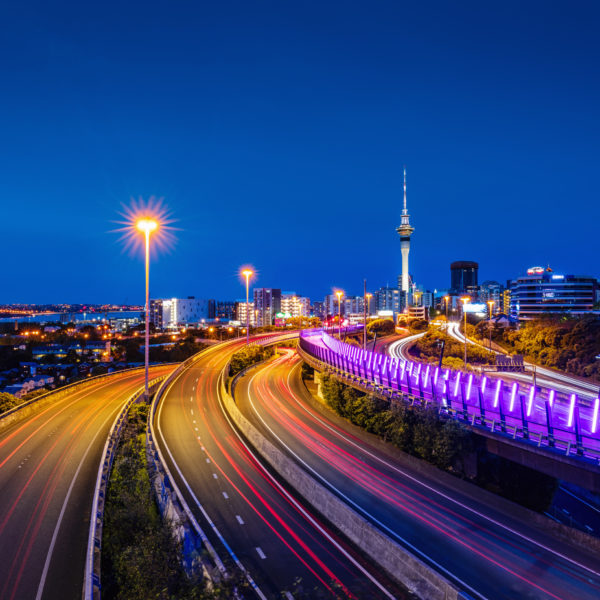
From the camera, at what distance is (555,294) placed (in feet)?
374

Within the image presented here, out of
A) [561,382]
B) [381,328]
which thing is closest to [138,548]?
[561,382]

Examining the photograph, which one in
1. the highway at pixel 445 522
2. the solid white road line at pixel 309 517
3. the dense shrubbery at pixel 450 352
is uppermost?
the dense shrubbery at pixel 450 352

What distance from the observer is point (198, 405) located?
4019cm

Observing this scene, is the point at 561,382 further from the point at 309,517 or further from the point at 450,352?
the point at 309,517

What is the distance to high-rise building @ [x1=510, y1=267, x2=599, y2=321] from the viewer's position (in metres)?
113

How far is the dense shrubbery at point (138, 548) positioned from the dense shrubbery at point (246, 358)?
36.6m

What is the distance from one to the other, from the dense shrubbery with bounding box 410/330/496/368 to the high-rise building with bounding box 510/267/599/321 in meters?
54.0

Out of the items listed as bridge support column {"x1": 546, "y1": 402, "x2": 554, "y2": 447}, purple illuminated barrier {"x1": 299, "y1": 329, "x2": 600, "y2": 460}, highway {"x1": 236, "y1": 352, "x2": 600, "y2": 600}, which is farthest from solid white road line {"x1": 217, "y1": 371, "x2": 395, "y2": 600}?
bridge support column {"x1": 546, "y1": 402, "x2": 554, "y2": 447}

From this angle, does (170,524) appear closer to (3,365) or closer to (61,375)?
(61,375)

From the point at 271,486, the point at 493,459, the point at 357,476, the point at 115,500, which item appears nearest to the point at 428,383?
the point at 493,459

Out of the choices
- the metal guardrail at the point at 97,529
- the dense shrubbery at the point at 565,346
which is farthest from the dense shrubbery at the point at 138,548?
the dense shrubbery at the point at 565,346

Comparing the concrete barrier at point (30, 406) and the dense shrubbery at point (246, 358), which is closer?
the concrete barrier at point (30, 406)

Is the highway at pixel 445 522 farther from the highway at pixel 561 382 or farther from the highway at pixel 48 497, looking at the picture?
the highway at pixel 561 382

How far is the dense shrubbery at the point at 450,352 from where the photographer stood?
52128 mm
